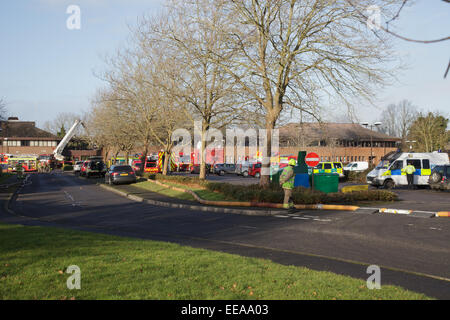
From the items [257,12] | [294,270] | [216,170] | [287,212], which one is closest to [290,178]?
[287,212]

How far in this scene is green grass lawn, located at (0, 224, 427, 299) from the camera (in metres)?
5.07

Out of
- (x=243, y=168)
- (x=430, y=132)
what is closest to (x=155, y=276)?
(x=243, y=168)

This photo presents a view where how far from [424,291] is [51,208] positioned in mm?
17662

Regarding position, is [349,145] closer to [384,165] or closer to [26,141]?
[384,165]

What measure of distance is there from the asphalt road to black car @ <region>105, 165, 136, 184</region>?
47.6 ft

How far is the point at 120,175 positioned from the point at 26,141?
6723cm

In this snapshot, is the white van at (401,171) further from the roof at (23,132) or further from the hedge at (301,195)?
the roof at (23,132)

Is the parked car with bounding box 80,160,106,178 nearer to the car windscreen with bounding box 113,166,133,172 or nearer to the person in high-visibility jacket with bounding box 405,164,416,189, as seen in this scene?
the car windscreen with bounding box 113,166,133,172

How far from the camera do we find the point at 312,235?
11195mm

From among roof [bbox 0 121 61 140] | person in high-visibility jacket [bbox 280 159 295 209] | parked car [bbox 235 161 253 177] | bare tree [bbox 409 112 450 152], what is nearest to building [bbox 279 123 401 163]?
bare tree [bbox 409 112 450 152]

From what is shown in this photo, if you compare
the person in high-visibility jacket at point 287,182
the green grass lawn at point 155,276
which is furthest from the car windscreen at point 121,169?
the green grass lawn at point 155,276

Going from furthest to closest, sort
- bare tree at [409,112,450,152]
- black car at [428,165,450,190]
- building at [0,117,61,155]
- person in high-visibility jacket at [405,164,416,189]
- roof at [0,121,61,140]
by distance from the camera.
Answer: roof at [0,121,61,140] < building at [0,117,61,155] < bare tree at [409,112,450,152] < person in high-visibility jacket at [405,164,416,189] < black car at [428,165,450,190]

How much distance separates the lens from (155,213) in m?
17.1
